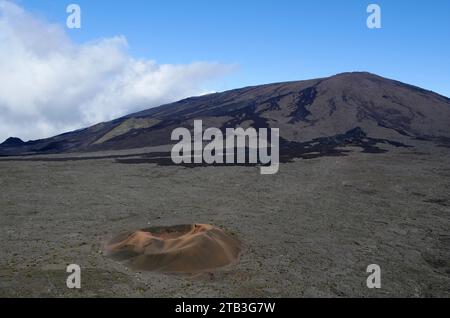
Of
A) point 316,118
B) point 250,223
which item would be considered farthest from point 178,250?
point 316,118

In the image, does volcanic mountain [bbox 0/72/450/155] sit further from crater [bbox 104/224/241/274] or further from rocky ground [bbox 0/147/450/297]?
crater [bbox 104/224/241/274]

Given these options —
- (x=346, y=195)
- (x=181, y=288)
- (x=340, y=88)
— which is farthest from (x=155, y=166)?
(x=340, y=88)

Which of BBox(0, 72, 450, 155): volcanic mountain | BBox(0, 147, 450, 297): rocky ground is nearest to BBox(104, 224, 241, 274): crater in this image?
BBox(0, 147, 450, 297): rocky ground

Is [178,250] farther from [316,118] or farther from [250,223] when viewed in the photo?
[316,118]

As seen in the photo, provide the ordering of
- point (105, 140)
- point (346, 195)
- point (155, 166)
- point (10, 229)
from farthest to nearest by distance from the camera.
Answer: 1. point (105, 140)
2. point (155, 166)
3. point (346, 195)
4. point (10, 229)

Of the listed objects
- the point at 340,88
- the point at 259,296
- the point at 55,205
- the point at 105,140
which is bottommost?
the point at 259,296

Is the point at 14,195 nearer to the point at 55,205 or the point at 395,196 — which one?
the point at 55,205

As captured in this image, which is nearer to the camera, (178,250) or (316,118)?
(178,250)

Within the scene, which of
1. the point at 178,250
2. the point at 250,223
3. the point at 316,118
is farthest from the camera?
the point at 316,118
